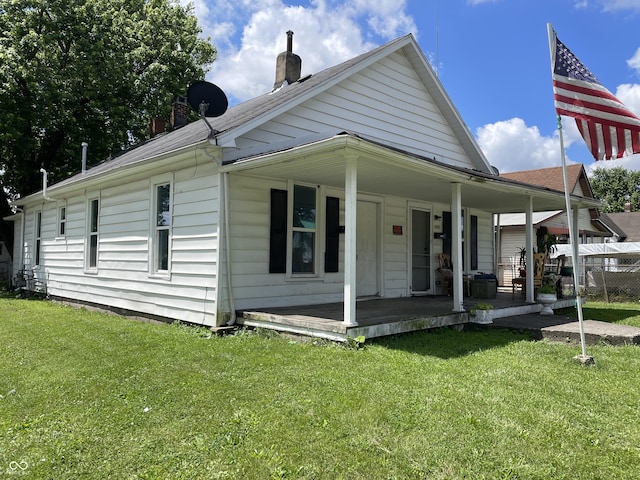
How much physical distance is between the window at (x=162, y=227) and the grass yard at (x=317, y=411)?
251 cm

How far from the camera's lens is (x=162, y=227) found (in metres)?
8.24

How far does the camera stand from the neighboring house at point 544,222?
1944cm

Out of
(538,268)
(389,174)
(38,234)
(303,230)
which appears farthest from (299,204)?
(38,234)

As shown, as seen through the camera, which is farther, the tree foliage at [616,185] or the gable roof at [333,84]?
the tree foliage at [616,185]

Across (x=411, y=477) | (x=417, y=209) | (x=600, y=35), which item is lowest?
(x=411, y=477)

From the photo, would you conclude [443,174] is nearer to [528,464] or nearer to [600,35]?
[528,464]

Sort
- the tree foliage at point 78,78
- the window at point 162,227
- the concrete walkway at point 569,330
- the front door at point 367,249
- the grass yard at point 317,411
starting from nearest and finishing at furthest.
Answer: the grass yard at point 317,411, the concrete walkway at point 569,330, the window at point 162,227, the front door at point 367,249, the tree foliage at point 78,78

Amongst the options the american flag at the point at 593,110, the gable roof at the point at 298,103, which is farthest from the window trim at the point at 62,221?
the american flag at the point at 593,110

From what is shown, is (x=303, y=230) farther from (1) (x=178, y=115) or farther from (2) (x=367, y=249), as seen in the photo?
(1) (x=178, y=115)

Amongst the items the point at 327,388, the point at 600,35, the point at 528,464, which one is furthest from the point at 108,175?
the point at 600,35

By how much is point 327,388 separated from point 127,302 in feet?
21.2

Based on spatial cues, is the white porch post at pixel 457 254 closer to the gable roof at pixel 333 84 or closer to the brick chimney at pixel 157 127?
the gable roof at pixel 333 84

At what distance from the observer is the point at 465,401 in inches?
150

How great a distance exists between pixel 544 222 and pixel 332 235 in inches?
578
